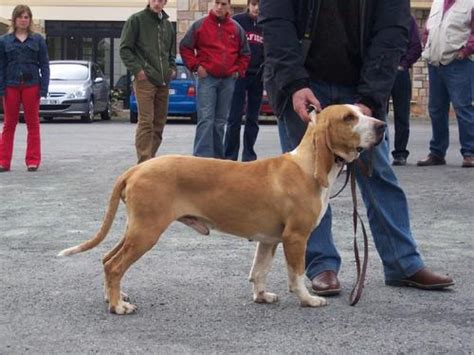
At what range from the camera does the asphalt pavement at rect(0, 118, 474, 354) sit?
4211 millimetres

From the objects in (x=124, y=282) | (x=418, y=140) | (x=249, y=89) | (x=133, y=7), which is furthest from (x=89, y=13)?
(x=124, y=282)

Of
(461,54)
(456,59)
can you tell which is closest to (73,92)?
(456,59)

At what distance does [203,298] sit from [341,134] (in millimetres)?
1156

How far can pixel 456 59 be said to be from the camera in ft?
36.0

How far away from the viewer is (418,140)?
16.4m

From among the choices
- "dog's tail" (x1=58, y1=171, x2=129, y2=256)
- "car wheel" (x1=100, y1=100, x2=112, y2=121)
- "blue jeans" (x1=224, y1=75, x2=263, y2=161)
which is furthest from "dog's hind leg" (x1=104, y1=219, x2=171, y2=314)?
"car wheel" (x1=100, y1=100, x2=112, y2=121)

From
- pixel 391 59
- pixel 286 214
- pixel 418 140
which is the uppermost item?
pixel 391 59

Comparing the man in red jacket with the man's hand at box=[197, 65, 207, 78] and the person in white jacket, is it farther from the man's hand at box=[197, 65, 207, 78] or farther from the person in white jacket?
the person in white jacket

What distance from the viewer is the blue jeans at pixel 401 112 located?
37.4ft

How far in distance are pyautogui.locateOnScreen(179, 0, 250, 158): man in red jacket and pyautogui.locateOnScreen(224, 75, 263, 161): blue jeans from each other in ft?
1.25

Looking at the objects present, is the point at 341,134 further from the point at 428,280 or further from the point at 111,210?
the point at 111,210

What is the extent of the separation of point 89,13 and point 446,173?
25.2 m

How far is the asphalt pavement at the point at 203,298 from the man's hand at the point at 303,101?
99 centimetres

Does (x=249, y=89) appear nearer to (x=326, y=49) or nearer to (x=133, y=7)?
(x=326, y=49)
